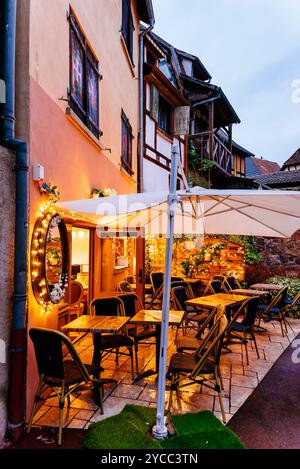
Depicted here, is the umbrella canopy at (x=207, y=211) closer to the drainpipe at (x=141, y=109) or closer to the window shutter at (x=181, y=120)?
the drainpipe at (x=141, y=109)

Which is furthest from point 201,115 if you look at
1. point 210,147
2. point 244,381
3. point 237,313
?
point 244,381

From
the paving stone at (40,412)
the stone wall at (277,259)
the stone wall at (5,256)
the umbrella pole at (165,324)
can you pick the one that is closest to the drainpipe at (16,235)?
the stone wall at (5,256)

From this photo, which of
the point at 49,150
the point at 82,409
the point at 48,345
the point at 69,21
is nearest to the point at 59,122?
the point at 49,150

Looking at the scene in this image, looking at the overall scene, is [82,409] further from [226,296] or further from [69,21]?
[69,21]

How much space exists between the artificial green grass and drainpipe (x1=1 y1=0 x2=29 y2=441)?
80cm

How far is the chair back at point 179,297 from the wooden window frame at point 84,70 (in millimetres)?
3392

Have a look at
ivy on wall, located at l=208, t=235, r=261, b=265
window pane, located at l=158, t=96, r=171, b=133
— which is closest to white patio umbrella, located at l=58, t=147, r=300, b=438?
ivy on wall, located at l=208, t=235, r=261, b=265

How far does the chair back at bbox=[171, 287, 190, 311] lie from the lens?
6809 mm

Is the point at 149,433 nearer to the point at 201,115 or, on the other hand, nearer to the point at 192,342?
the point at 192,342

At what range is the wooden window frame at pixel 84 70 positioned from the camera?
491 centimetres

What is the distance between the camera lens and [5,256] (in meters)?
3.30

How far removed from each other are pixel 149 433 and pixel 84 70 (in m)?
5.23

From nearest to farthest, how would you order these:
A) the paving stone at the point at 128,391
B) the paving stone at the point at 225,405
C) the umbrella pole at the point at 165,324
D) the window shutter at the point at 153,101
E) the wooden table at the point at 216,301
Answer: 1. the umbrella pole at the point at 165,324
2. the paving stone at the point at 225,405
3. the paving stone at the point at 128,391
4. the wooden table at the point at 216,301
5. the window shutter at the point at 153,101
